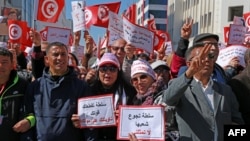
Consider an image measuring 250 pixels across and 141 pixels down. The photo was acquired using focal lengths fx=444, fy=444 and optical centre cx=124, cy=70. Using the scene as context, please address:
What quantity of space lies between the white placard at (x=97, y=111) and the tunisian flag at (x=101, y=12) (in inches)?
195

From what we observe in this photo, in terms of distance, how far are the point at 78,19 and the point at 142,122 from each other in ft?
17.6

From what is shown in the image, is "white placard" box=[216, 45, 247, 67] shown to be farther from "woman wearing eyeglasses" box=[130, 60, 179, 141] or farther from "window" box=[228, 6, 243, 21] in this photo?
"window" box=[228, 6, 243, 21]

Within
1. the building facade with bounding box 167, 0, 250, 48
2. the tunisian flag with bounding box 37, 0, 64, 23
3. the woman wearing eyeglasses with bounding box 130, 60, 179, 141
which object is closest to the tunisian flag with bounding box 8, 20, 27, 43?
the tunisian flag with bounding box 37, 0, 64, 23

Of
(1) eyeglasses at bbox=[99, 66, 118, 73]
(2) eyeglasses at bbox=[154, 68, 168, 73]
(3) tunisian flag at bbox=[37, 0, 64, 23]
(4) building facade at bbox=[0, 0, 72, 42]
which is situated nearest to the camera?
(1) eyeglasses at bbox=[99, 66, 118, 73]

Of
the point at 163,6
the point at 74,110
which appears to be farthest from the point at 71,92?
the point at 163,6

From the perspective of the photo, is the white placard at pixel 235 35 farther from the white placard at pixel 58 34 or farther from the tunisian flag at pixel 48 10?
the tunisian flag at pixel 48 10

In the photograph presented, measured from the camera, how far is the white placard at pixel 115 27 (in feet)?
25.8

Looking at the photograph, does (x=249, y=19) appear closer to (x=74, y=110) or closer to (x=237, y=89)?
(x=237, y=89)

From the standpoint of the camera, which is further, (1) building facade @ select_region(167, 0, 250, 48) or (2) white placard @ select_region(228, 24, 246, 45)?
(1) building facade @ select_region(167, 0, 250, 48)

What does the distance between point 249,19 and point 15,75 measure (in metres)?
7.01

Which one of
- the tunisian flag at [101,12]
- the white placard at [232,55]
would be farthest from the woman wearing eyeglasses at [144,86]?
the tunisian flag at [101,12]

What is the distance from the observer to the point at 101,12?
895cm

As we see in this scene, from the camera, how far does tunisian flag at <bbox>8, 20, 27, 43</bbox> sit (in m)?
8.55

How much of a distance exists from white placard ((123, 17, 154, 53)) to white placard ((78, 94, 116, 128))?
2.76m
